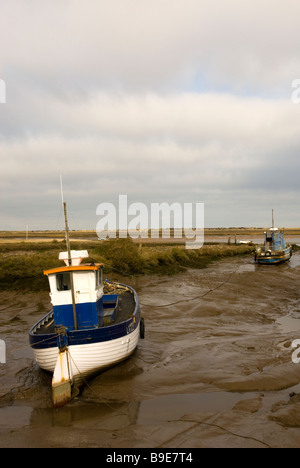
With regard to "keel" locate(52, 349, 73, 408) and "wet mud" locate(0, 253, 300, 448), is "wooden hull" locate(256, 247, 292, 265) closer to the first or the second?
"wet mud" locate(0, 253, 300, 448)

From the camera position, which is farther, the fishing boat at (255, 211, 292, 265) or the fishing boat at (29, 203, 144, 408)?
the fishing boat at (255, 211, 292, 265)

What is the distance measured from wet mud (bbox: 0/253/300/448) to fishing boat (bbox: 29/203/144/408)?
0.52 m

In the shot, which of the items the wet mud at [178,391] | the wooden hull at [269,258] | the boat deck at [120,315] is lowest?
the wet mud at [178,391]

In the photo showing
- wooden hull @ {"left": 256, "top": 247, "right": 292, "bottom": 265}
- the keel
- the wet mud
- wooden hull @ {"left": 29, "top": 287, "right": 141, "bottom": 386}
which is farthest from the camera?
wooden hull @ {"left": 256, "top": 247, "right": 292, "bottom": 265}

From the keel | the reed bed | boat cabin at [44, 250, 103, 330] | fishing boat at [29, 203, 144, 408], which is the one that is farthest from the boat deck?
the keel

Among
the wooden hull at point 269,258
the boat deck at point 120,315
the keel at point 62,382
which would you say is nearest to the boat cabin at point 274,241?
the wooden hull at point 269,258

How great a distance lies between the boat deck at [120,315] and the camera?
12.3m

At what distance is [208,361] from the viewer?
11.7 meters

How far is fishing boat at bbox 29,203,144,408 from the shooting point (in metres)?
9.59

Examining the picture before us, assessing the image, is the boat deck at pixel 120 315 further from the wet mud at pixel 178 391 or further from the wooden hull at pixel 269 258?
the wooden hull at pixel 269 258

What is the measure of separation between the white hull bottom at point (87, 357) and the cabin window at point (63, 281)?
2.00 meters

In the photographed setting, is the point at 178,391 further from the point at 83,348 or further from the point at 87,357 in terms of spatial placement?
the point at 83,348
